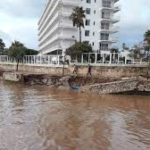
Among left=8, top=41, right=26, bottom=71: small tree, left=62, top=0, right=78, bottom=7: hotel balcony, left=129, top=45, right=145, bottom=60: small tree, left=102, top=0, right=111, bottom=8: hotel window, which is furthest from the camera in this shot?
left=102, top=0, right=111, bottom=8: hotel window

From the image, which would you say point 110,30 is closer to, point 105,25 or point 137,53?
point 105,25

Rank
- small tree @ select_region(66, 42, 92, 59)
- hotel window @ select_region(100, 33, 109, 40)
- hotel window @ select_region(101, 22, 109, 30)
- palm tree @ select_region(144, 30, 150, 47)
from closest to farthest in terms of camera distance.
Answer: palm tree @ select_region(144, 30, 150, 47) < small tree @ select_region(66, 42, 92, 59) < hotel window @ select_region(100, 33, 109, 40) < hotel window @ select_region(101, 22, 109, 30)

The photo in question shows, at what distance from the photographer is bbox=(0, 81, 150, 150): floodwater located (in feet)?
67.5

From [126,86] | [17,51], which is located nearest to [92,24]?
[17,51]

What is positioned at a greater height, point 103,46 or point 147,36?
point 147,36

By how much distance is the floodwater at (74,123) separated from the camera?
2056 cm

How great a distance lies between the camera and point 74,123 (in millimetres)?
26516

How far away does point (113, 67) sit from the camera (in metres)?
57.4

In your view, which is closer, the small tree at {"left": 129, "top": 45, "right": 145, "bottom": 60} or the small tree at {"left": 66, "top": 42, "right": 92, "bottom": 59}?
the small tree at {"left": 129, "top": 45, "right": 145, "bottom": 60}

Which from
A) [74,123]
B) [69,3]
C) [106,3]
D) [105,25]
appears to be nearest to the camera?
[74,123]

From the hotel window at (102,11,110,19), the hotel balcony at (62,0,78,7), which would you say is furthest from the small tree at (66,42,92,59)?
the hotel window at (102,11,110,19)

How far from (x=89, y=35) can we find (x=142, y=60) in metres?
29.4

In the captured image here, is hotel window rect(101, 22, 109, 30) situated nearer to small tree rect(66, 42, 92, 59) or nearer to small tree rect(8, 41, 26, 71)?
small tree rect(8, 41, 26, 71)

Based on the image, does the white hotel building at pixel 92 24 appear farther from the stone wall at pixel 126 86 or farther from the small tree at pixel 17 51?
the stone wall at pixel 126 86
